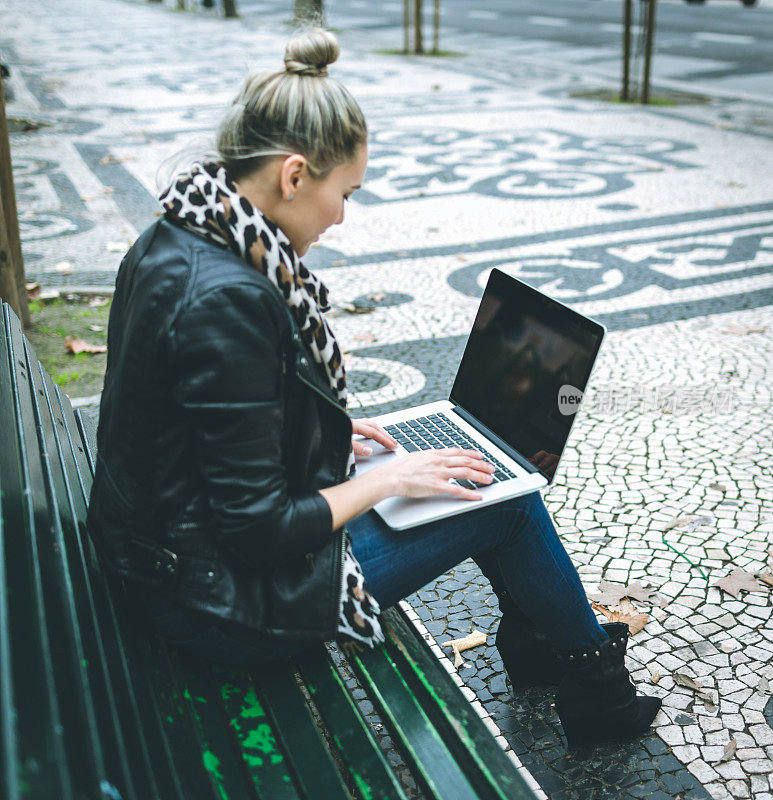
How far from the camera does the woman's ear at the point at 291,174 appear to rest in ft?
5.23

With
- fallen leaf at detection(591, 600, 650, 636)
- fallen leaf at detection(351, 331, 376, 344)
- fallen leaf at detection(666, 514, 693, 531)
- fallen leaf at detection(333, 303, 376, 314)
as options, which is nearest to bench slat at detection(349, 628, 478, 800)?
fallen leaf at detection(591, 600, 650, 636)

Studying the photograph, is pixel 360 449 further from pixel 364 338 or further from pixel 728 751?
pixel 364 338

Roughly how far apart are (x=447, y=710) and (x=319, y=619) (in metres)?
0.29

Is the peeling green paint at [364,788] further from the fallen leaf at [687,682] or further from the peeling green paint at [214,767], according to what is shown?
the fallen leaf at [687,682]

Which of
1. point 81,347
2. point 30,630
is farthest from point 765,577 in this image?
point 81,347

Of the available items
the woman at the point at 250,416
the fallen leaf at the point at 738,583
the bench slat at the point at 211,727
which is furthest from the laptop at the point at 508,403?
the fallen leaf at the point at 738,583

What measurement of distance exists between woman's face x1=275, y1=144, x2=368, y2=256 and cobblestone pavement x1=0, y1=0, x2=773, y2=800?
0.42m

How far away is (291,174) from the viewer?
1.61 meters

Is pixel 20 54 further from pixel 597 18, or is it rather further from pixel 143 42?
pixel 597 18

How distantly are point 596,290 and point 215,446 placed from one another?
158 inches

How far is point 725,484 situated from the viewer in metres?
3.23

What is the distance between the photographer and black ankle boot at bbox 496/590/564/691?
2199 millimetres

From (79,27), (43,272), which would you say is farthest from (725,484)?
(79,27)

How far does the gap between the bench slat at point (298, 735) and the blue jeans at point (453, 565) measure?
0.06 m
